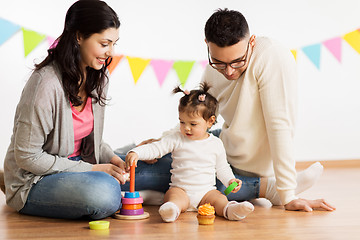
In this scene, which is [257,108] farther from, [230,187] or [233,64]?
[230,187]

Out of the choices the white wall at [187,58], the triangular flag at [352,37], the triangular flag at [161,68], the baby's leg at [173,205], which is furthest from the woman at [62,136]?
the triangular flag at [352,37]

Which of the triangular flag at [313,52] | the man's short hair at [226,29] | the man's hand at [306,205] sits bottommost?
the man's hand at [306,205]

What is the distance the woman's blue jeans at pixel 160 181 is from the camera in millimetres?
2064

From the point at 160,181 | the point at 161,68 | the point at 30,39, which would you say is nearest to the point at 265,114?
the point at 160,181

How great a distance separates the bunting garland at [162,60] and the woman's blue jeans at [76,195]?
117cm

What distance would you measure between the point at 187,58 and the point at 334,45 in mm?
1038

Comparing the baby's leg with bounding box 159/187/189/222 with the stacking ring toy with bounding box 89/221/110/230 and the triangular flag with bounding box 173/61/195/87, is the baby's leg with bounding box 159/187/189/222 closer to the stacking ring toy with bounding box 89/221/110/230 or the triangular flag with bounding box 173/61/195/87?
the stacking ring toy with bounding box 89/221/110/230

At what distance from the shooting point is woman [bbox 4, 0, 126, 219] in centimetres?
170

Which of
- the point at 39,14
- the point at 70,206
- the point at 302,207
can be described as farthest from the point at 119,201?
the point at 39,14

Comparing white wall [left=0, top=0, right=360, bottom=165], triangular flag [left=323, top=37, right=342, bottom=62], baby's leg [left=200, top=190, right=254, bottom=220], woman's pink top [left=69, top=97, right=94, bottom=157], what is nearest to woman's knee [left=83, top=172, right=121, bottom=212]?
woman's pink top [left=69, top=97, right=94, bottom=157]

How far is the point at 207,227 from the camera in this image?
163cm

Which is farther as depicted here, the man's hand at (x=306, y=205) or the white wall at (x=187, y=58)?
the white wall at (x=187, y=58)

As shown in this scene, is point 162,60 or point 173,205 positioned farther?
point 162,60

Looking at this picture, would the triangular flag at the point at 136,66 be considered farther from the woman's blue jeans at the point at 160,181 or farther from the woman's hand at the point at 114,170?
the woman's hand at the point at 114,170
